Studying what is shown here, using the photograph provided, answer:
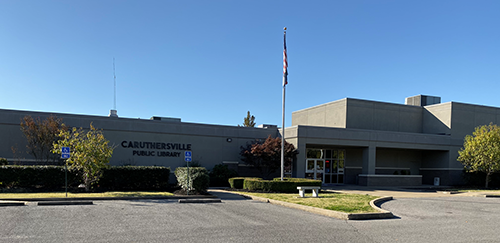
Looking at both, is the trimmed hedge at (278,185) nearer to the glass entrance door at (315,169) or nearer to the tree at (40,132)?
the glass entrance door at (315,169)

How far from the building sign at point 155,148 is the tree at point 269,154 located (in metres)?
4.35

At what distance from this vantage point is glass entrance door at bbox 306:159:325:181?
3047 centimetres

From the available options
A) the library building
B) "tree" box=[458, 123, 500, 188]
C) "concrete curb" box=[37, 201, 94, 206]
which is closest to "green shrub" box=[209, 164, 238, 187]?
the library building

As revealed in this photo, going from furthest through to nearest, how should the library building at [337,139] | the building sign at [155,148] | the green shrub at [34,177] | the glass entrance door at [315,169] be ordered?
the glass entrance door at [315,169] → the building sign at [155,148] → the library building at [337,139] → the green shrub at [34,177]

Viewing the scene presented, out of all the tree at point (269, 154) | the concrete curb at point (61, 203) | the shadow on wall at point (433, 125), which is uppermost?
the shadow on wall at point (433, 125)

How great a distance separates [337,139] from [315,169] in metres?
3.74

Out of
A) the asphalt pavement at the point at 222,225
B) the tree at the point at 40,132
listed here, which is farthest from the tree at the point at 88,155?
the tree at the point at 40,132

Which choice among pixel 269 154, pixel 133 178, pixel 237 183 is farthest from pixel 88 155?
pixel 269 154

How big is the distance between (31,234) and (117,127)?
16781 millimetres

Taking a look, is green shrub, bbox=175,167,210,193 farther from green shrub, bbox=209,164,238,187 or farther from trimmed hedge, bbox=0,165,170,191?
green shrub, bbox=209,164,238,187

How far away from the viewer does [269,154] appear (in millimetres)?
25828

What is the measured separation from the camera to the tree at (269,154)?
85.0 ft

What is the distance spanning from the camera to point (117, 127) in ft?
82.7

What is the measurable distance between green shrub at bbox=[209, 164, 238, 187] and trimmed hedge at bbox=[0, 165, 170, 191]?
5.09 meters
